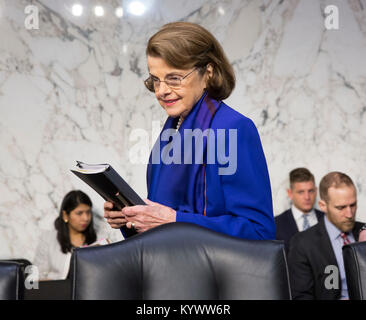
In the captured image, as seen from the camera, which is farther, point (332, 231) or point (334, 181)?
point (334, 181)

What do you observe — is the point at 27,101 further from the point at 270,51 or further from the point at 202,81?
the point at 202,81

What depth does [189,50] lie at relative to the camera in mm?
1729

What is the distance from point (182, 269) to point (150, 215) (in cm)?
31

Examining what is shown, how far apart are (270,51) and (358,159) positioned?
3.50 feet

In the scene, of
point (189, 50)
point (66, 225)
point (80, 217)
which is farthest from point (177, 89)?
point (66, 225)

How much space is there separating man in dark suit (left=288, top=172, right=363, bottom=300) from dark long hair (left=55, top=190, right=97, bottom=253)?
65.9 inches

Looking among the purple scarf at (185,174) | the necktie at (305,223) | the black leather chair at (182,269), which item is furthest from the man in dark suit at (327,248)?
the black leather chair at (182,269)

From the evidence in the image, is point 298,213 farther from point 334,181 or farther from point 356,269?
point 356,269

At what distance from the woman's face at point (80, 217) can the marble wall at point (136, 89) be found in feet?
0.83

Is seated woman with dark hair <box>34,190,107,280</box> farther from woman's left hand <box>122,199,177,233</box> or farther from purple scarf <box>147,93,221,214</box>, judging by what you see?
woman's left hand <box>122,199,177,233</box>

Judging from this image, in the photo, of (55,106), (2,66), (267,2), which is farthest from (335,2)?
(2,66)

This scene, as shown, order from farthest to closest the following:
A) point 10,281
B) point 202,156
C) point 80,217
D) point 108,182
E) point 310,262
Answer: point 80,217 → point 310,262 → point 202,156 → point 108,182 → point 10,281

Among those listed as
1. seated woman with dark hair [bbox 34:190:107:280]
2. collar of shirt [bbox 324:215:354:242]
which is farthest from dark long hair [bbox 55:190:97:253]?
collar of shirt [bbox 324:215:354:242]
